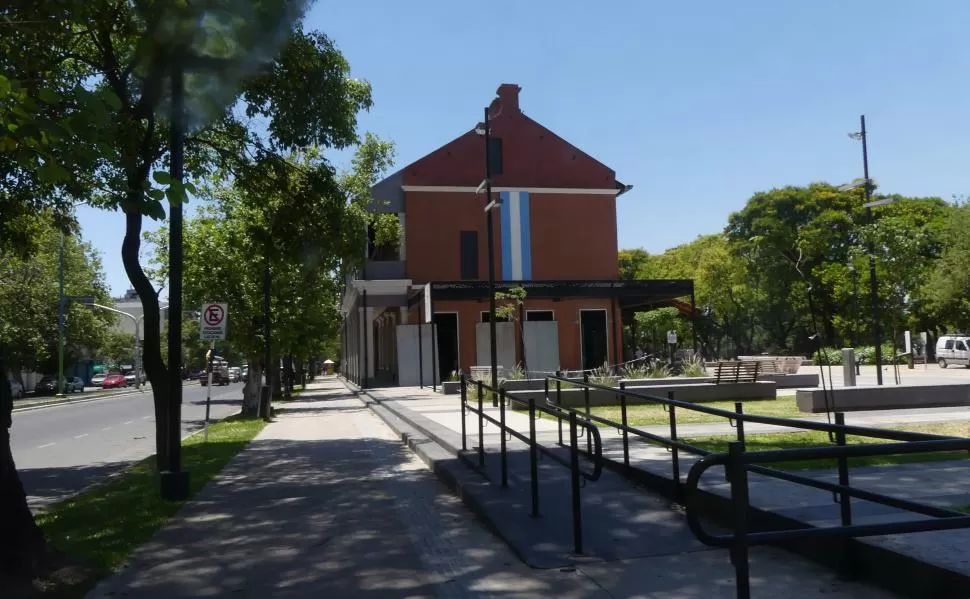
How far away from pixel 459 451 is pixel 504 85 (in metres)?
32.5

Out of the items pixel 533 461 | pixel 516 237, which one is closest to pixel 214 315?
pixel 533 461

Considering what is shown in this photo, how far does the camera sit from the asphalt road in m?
12.0

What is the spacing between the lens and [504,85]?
40750 mm

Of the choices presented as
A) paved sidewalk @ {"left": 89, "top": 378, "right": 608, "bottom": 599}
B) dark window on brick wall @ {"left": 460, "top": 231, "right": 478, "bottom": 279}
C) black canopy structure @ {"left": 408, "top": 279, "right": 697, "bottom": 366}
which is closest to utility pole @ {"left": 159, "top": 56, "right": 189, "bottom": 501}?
paved sidewalk @ {"left": 89, "top": 378, "right": 608, "bottom": 599}

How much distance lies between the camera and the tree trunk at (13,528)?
5.46m

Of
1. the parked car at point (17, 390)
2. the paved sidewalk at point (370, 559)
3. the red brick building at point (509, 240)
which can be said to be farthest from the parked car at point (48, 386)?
the paved sidewalk at point (370, 559)

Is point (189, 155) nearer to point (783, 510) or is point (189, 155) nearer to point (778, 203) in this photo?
point (783, 510)

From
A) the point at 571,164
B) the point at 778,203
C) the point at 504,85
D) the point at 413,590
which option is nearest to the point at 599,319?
the point at 571,164

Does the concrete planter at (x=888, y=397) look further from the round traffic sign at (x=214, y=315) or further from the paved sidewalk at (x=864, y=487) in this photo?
the round traffic sign at (x=214, y=315)

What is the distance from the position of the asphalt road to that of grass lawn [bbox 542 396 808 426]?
8.39 metres

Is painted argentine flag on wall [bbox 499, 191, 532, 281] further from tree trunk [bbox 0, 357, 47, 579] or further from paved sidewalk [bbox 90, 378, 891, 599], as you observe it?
tree trunk [bbox 0, 357, 47, 579]

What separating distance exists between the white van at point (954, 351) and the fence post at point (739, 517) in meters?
45.0

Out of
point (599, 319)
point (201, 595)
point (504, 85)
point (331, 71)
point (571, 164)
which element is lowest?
point (201, 595)

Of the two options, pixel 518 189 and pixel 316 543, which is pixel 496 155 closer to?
pixel 518 189
